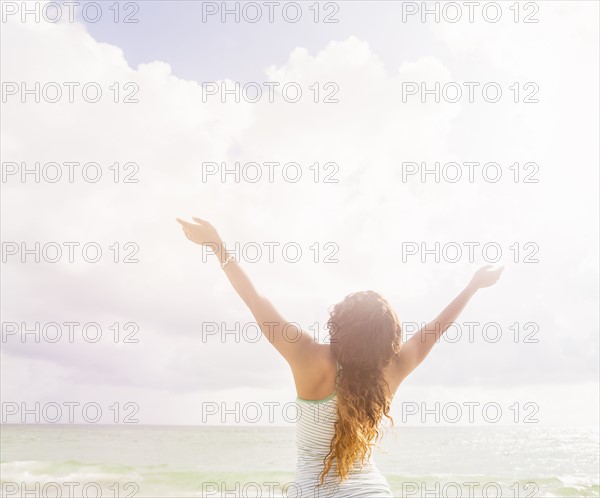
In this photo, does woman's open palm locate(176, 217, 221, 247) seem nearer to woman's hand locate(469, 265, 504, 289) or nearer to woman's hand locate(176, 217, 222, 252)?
woman's hand locate(176, 217, 222, 252)

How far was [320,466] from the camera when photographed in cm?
231

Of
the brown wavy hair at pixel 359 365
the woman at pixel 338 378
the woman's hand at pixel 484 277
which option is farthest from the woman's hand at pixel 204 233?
the woman's hand at pixel 484 277

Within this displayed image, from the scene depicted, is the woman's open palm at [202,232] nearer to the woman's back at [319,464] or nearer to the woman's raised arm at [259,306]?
the woman's raised arm at [259,306]

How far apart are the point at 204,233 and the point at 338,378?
2.42 feet

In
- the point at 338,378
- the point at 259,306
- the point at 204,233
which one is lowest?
the point at 338,378

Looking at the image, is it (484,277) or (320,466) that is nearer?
(320,466)

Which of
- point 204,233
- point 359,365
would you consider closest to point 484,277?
point 359,365

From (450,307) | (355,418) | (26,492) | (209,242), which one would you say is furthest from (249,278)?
(26,492)

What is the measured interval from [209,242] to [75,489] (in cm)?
1523

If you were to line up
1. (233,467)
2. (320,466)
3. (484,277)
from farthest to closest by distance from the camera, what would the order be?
(233,467)
(484,277)
(320,466)

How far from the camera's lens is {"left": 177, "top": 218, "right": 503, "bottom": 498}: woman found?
2.20m

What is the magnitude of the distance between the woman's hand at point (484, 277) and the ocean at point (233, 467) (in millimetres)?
12543

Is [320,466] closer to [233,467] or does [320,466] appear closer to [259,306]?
[259,306]

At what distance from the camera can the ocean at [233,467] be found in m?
15.2
